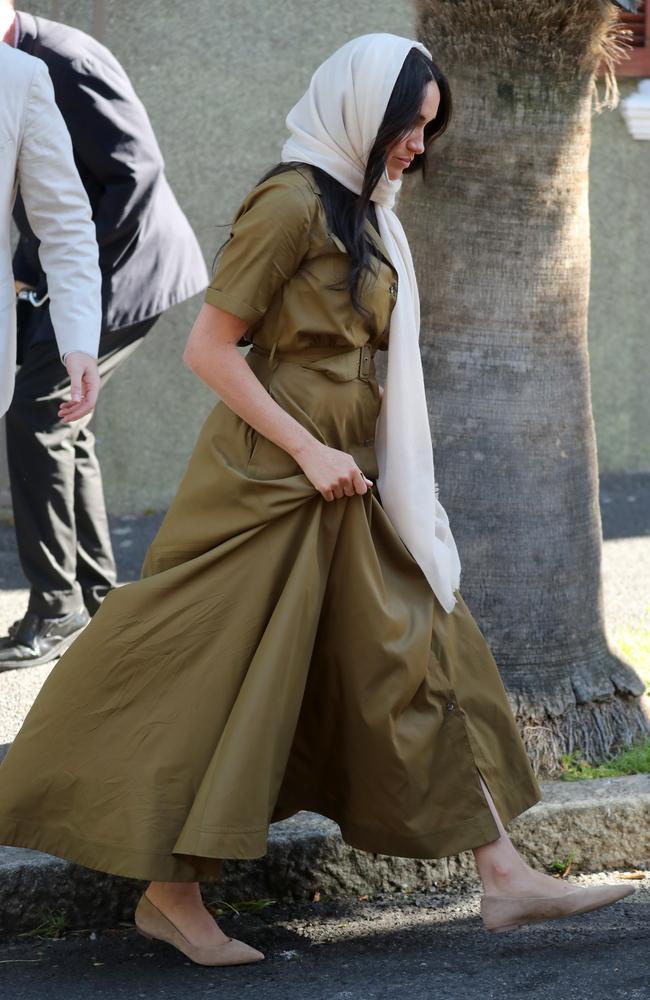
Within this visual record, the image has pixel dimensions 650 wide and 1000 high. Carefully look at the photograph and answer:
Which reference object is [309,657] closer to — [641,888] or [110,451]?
[641,888]

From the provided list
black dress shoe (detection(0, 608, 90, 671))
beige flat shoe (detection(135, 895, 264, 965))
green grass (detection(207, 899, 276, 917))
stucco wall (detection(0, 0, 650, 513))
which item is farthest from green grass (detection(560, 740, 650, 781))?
stucco wall (detection(0, 0, 650, 513))

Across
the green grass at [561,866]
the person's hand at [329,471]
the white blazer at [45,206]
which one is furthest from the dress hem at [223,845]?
the white blazer at [45,206]

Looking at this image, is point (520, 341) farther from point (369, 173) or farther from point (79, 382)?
point (79, 382)

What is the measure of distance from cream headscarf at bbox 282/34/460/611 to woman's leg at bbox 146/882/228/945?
827 millimetres

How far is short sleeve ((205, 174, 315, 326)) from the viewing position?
9.81ft

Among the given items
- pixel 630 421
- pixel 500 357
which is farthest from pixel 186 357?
pixel 630 421

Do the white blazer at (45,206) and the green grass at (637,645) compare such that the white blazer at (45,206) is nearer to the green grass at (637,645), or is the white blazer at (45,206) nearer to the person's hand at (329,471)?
the person's hand at (329,471)

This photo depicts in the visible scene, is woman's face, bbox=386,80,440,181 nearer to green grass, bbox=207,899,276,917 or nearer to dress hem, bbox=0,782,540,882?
dress hem, bbox=0,782,540,882

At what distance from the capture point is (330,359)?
316 cm

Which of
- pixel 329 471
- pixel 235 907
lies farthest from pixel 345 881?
pixel 329 471

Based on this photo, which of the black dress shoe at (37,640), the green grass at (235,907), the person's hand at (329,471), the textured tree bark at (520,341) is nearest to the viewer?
the person's hand at (329,471)

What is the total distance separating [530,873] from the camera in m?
3.19

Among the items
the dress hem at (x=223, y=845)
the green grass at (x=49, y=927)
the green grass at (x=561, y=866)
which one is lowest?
the green grass at (x=561, y=866)

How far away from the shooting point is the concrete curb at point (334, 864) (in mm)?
3414
